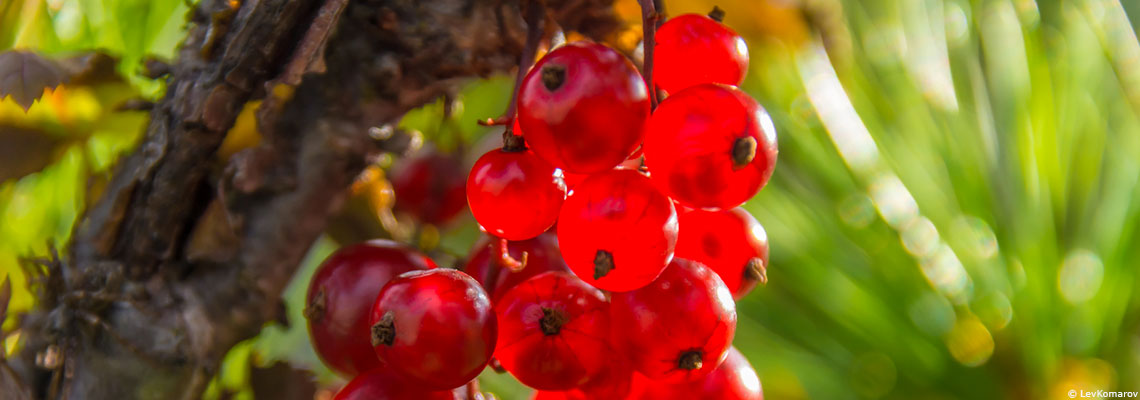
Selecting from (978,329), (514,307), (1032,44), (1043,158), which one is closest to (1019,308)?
(978,329)

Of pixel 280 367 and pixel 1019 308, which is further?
pixel 1019 308

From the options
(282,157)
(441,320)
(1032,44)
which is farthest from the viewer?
(1032,44)

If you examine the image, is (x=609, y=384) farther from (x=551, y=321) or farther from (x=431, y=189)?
(x=431, y=189)

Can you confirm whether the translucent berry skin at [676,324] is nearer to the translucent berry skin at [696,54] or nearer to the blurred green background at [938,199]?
the translucent berry skin at [696,54]

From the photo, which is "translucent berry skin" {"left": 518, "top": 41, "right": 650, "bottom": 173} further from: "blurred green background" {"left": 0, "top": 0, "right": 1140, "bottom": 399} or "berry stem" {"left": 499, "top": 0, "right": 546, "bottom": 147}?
"blurred green background" {"left": 0, "top": 0, "right": 1140, "bottom": 399}

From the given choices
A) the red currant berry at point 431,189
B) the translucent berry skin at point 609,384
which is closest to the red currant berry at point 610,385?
the translucent berry skin at point 609,384

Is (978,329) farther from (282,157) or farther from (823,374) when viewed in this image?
(282,157)

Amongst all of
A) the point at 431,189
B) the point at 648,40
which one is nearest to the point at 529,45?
the point at 648,40
